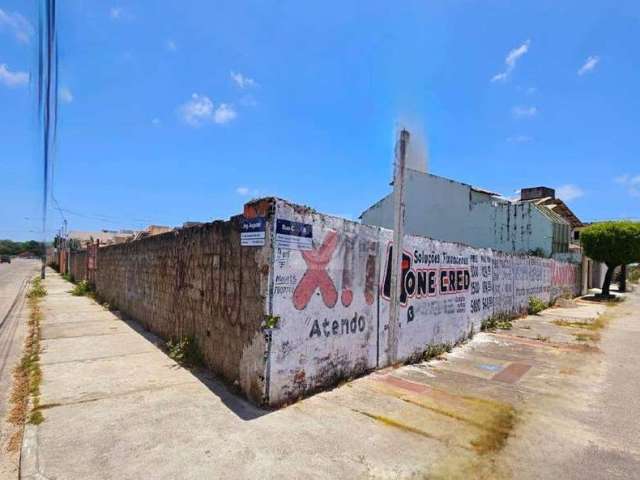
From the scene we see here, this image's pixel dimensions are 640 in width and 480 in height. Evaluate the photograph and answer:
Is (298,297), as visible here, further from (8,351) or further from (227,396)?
(8,351)

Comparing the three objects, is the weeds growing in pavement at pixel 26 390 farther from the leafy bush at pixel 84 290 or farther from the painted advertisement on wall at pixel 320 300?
the leafy bush at pixel 84 290

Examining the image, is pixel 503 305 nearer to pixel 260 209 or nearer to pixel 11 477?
pixel 260 209

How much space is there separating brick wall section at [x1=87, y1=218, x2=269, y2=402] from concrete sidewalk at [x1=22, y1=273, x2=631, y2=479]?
1.48 ft

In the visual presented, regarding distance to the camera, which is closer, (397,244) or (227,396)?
(227,396)

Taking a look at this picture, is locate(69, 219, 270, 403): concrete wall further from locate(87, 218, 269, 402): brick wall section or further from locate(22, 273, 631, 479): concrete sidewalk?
locate(22, 273, 631, 479): concrete sidewalk

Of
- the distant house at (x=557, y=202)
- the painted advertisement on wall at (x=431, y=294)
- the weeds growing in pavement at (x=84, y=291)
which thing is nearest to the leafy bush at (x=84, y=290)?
the weeds growing in pavement at (x=84, y=291)

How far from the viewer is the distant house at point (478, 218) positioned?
21405 millimetres

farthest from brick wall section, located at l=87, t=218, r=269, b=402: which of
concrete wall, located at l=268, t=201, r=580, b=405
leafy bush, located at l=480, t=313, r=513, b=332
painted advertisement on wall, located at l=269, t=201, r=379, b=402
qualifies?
leafy bush, located at l=480, t=313, r=513, b=332

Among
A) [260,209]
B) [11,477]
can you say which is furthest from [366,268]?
[11,477]

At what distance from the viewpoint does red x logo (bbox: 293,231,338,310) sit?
4.92m

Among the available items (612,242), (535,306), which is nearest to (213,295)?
(535,306)

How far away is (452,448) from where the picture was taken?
373 centimetres

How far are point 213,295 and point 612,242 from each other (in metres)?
23.7

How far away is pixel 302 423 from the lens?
4176 mm
